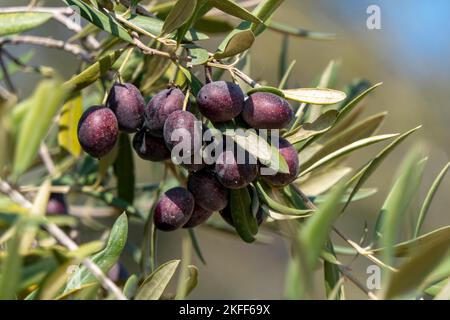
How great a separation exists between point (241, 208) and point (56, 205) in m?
0.55

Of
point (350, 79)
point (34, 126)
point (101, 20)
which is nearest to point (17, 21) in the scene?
point (101, 20)

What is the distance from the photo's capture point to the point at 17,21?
1036 mm

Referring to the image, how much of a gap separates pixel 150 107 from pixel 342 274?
12.6 inches

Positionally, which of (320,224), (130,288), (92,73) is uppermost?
(92,73)

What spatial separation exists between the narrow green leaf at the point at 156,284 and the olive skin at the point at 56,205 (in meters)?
0.59

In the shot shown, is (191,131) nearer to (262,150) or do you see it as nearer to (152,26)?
(262,150)

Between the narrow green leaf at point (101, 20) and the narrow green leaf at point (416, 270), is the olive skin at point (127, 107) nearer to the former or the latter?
the narrow green leaf at point (101, 20)

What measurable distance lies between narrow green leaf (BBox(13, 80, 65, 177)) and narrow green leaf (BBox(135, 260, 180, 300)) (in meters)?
0.23

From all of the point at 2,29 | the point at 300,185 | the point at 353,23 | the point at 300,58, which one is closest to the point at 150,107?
the point at 2,29

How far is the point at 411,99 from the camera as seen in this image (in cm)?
360

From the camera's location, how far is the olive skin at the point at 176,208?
0.95 meters

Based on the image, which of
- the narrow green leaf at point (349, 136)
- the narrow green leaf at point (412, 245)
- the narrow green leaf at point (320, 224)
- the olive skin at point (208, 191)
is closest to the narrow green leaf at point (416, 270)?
the narrow green leaf at point (320, 224)

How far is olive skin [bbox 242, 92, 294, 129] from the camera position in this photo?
0.87 m

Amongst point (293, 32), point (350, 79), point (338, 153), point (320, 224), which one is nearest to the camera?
point (320, 224)
